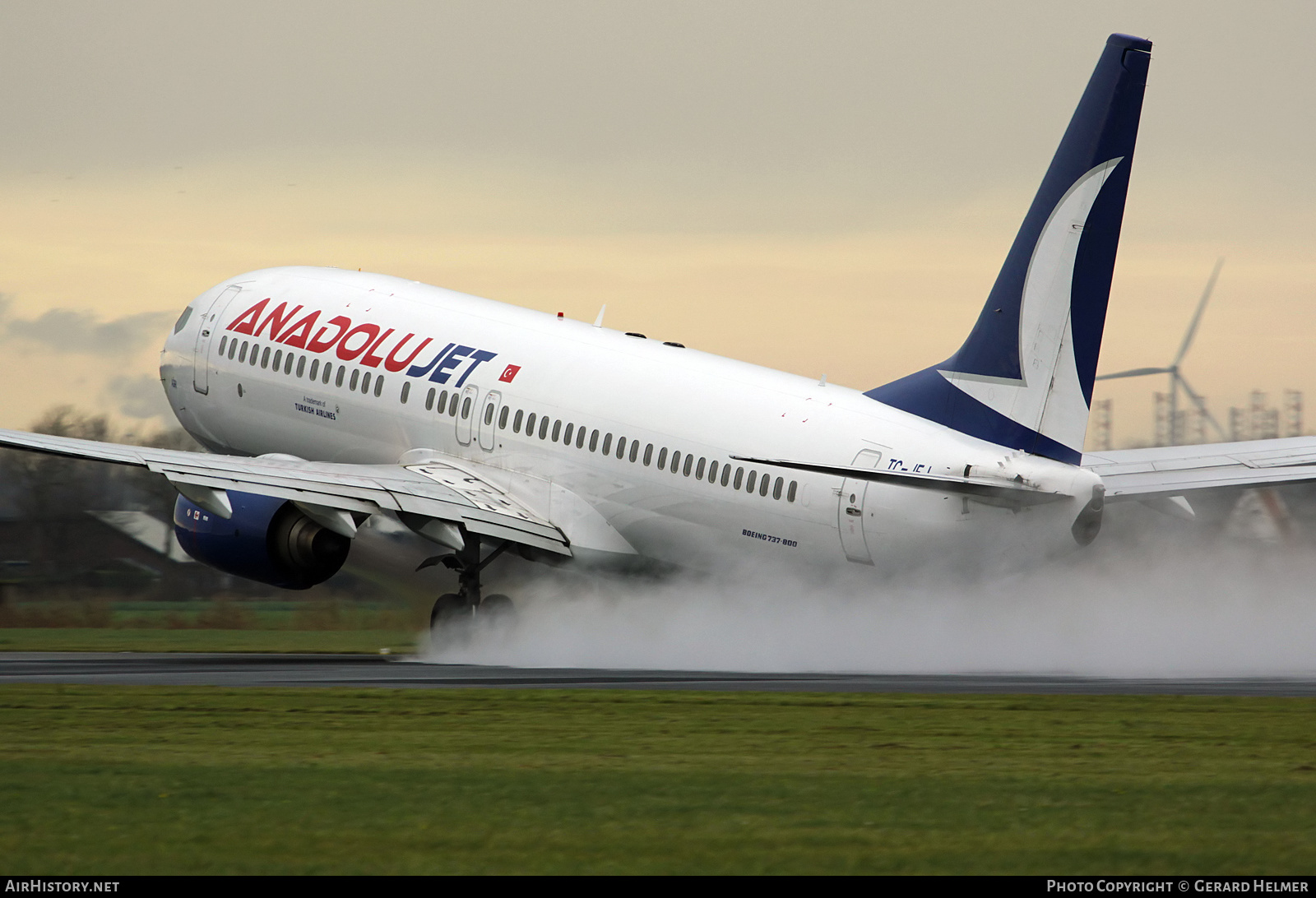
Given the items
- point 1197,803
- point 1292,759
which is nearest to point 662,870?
point 1197,803

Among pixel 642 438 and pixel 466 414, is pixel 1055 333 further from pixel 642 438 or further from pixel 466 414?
pixel 466 414

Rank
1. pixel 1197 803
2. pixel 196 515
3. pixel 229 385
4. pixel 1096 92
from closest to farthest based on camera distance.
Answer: pixel 1197 803
pixel 1096 92
pixel 196 515
pixel 229 385

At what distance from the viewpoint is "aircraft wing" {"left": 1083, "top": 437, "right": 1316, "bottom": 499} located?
95.0 feet

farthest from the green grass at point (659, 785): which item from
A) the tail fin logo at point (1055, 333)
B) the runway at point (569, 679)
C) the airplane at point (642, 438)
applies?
the tail fin logo at point (1055, 333)

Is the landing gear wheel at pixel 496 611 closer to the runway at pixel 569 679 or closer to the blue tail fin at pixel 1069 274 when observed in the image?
the runway at pixel 569 679

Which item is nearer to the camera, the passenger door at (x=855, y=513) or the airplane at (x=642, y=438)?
the airplane at (x=642, y=438)

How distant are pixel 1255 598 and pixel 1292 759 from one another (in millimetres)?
14942

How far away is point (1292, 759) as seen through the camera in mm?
16797

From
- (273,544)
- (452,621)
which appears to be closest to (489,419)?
(452,621)

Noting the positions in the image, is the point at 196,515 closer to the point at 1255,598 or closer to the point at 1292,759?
the point at 1255,598

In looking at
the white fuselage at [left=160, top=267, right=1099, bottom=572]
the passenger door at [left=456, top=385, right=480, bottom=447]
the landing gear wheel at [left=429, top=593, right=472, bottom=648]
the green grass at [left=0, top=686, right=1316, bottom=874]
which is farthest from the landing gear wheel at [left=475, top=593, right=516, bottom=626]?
the green grass at [left=0, top=686, right=1316, bottom=874]

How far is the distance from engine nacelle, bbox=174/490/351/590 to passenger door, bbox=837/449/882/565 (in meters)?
9.50

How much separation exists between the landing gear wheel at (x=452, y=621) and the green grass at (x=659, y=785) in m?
11.2

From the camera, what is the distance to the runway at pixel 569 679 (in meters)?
24.0
